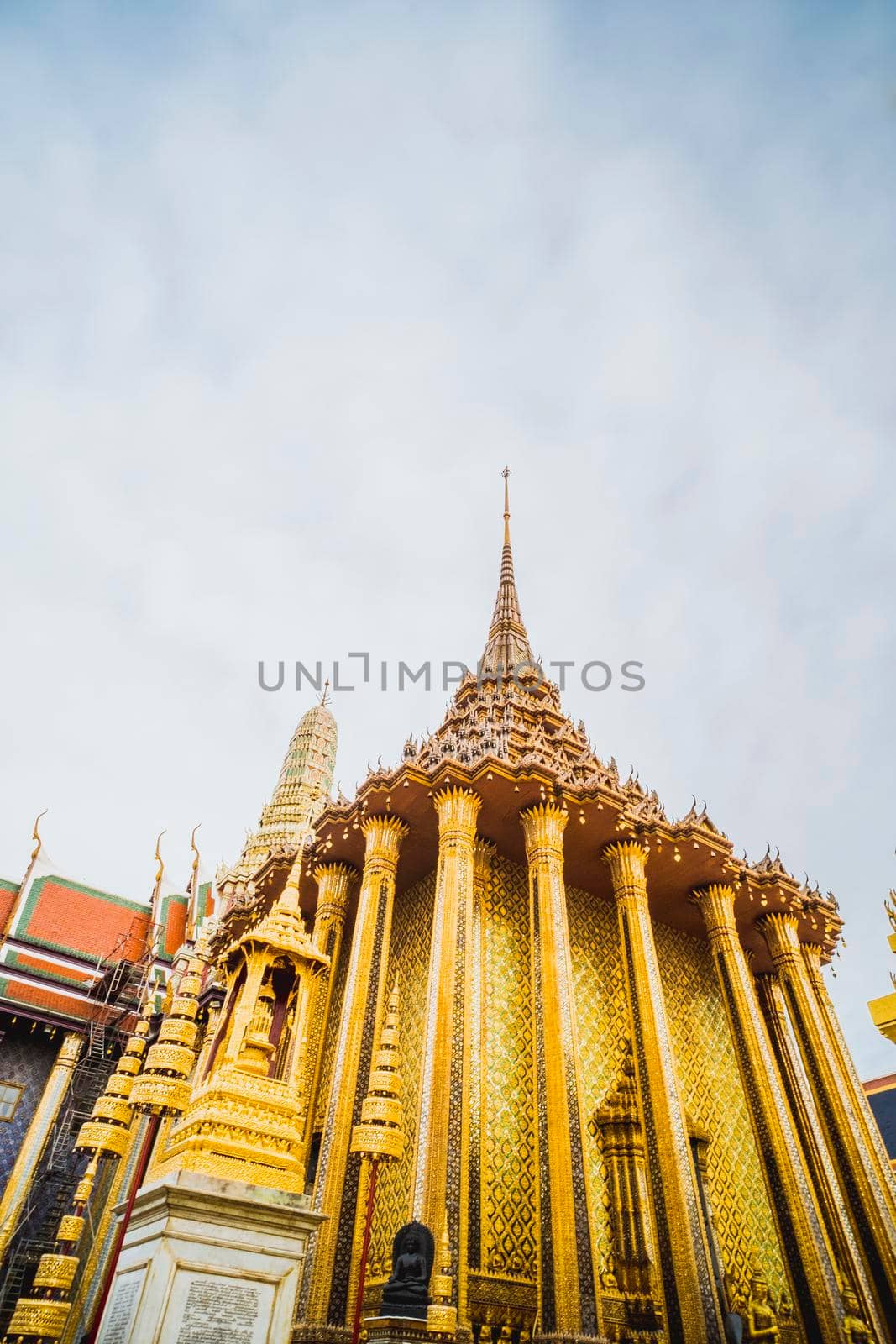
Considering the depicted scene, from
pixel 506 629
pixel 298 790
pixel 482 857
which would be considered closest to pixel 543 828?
pixel 482 857

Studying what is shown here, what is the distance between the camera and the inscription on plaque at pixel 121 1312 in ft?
12.7

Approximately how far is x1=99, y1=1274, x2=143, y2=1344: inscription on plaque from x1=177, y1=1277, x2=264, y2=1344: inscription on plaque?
0.84ft

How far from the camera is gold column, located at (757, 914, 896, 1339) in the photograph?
46.5ft

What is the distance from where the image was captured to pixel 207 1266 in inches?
156

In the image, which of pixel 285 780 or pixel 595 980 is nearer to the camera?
pixel 595 980

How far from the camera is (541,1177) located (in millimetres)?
11320

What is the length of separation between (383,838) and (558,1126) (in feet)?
18.8

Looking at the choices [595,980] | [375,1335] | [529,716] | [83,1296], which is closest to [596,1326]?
[375,1335]

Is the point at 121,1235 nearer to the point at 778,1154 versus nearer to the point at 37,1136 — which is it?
the point at 778,1154

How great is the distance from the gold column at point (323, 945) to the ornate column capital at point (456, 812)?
115 inches

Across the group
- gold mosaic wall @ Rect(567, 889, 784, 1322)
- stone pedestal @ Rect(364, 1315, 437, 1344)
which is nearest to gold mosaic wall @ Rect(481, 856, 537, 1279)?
gold mosaic wall @ Rect(567, 889, 784, 1322)

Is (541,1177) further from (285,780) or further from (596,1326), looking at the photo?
(285,780)

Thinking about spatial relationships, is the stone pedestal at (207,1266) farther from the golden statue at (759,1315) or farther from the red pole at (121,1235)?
the golden statue at (759,1315)

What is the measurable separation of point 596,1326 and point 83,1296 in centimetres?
1466
